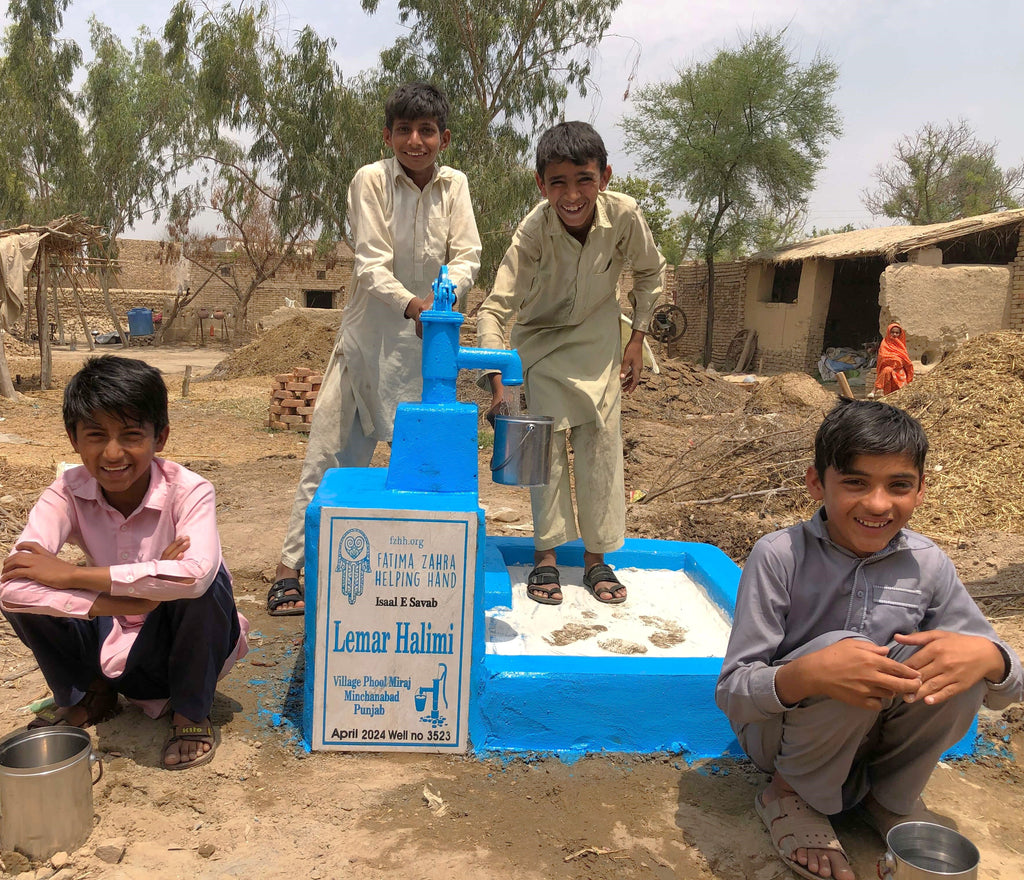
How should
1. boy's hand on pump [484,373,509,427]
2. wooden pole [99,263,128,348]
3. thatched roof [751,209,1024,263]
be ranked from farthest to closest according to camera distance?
wooden pole [99,263,128,348] → thatched roof [751,209,1024,263] → boy's hand on pump [484,373,509,427]

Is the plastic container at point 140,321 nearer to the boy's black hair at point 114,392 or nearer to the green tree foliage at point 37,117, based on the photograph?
the green tree foliage at point 37,117

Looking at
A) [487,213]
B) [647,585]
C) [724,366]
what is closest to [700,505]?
[647,585]

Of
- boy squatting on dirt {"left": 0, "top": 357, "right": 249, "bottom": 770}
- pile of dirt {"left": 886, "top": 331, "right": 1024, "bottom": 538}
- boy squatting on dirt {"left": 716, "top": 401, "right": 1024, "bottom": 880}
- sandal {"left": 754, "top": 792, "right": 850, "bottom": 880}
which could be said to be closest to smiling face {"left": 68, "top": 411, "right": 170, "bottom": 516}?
boy squatting on dirt {"left": 0, "top": 357, "right": 249, "bottom": 770}

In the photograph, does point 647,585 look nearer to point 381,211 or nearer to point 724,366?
point 381,211

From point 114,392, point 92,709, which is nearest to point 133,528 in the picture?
point 114,392

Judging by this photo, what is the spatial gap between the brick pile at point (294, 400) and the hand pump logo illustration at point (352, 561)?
21.3 feet

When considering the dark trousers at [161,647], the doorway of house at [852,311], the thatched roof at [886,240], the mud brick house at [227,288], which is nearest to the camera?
the dark trousers at [161,647]

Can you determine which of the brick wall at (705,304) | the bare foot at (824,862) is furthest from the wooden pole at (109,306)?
the bare foot at (824,862)

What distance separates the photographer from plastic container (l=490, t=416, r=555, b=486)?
2.53m

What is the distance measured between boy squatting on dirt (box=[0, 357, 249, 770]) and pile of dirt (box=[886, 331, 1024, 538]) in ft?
13.7

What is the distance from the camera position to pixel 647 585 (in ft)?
10.3

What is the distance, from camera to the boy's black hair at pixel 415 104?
2922 mm

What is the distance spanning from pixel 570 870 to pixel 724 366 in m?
17.0

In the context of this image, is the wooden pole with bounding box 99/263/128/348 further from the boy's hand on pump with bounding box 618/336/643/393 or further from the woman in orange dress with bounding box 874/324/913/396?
the boy's hand on pump with bounding box 618/336/643/393
